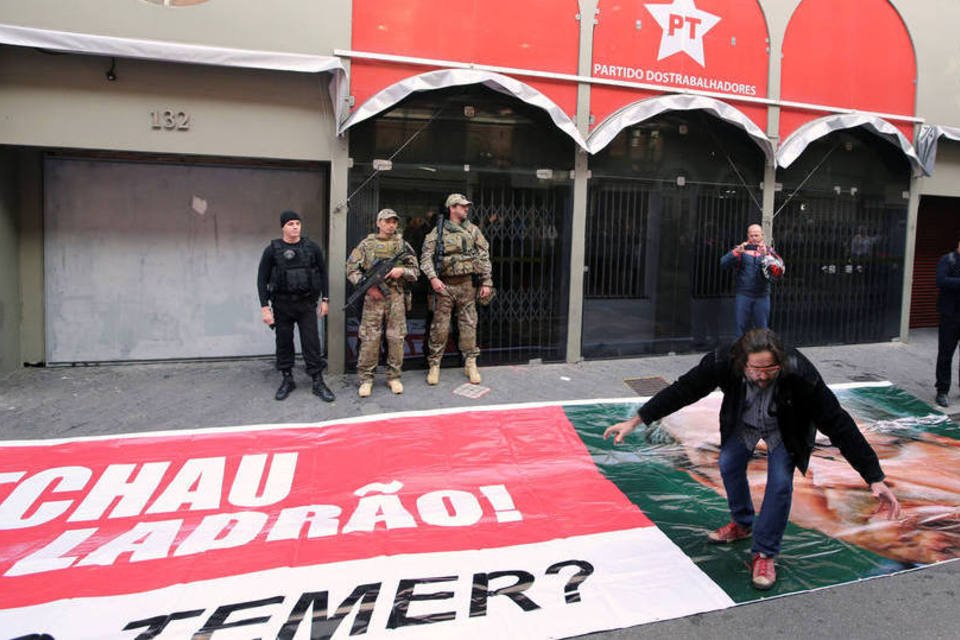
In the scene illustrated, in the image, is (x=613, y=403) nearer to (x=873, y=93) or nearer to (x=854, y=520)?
(x=854, y=520)

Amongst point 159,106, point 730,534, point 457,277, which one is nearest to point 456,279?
point 457,277

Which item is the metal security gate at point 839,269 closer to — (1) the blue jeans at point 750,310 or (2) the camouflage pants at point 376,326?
(1) the blue jeans at point 750,310

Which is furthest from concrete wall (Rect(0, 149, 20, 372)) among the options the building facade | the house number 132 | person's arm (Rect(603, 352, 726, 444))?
person's arm (Rect(603, 352, 726, 444))

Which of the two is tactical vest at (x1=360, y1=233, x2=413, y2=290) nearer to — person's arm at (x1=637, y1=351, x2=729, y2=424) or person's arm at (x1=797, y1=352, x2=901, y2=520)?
person's arm at (x1=637, y1=351, x2=729, y2=424)

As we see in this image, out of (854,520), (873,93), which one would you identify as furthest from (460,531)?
(873,93)

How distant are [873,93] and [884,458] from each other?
6309mm

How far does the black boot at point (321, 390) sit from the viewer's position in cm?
662

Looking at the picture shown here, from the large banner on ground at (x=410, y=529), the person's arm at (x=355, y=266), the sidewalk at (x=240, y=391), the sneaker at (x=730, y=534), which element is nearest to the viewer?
the large banner on ground at (x=410, y=529)

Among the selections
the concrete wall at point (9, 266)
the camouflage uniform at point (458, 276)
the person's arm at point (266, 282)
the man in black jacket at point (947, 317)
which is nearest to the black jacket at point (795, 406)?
the camouflage uniform at point (458, 276)

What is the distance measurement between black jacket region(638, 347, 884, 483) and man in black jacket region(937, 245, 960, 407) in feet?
15.2

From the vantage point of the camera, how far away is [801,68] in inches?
360

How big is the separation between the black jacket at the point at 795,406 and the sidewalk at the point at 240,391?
3.10 meters

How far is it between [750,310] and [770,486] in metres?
4.73

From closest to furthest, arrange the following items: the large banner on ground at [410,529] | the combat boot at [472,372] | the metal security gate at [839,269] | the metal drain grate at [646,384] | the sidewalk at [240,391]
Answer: the large banner on ground at [410,529]
the sidewalk at [240,391]
the combat boot at [472,372]
the metal drain grate at [646,384]
the metal security gate at [839,269]
